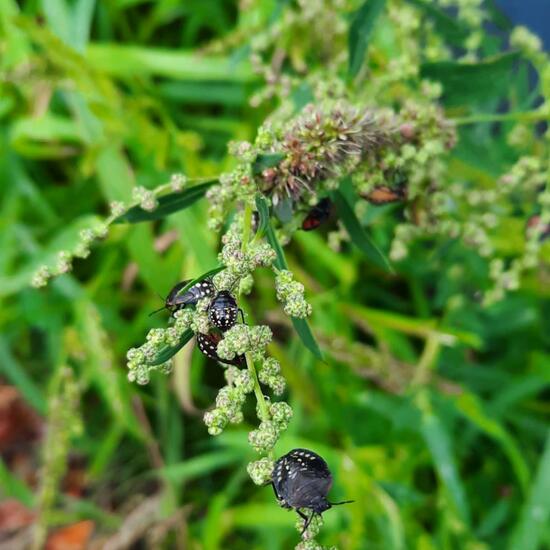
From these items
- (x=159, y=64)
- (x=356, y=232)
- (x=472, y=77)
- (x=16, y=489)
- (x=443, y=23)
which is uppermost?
(x=159, y=64)

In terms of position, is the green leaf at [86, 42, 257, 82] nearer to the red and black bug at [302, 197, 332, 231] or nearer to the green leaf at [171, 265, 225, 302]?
the red and black bug at [302, 197, 332, 231]

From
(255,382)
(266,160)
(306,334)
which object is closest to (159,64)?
(266,160)

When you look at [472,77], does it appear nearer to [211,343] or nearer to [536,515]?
[211,343]

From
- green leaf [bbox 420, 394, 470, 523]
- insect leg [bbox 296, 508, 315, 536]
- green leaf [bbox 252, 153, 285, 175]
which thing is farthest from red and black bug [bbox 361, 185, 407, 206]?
green leaf [bbox 420, 394, 470, 523]

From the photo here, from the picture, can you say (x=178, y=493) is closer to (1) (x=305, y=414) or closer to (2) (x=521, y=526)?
(1) (x=305, y=414)

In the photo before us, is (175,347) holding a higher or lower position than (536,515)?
higher

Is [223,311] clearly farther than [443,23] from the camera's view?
No

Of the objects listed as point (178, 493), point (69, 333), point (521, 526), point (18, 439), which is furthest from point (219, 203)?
point (18, 439)
